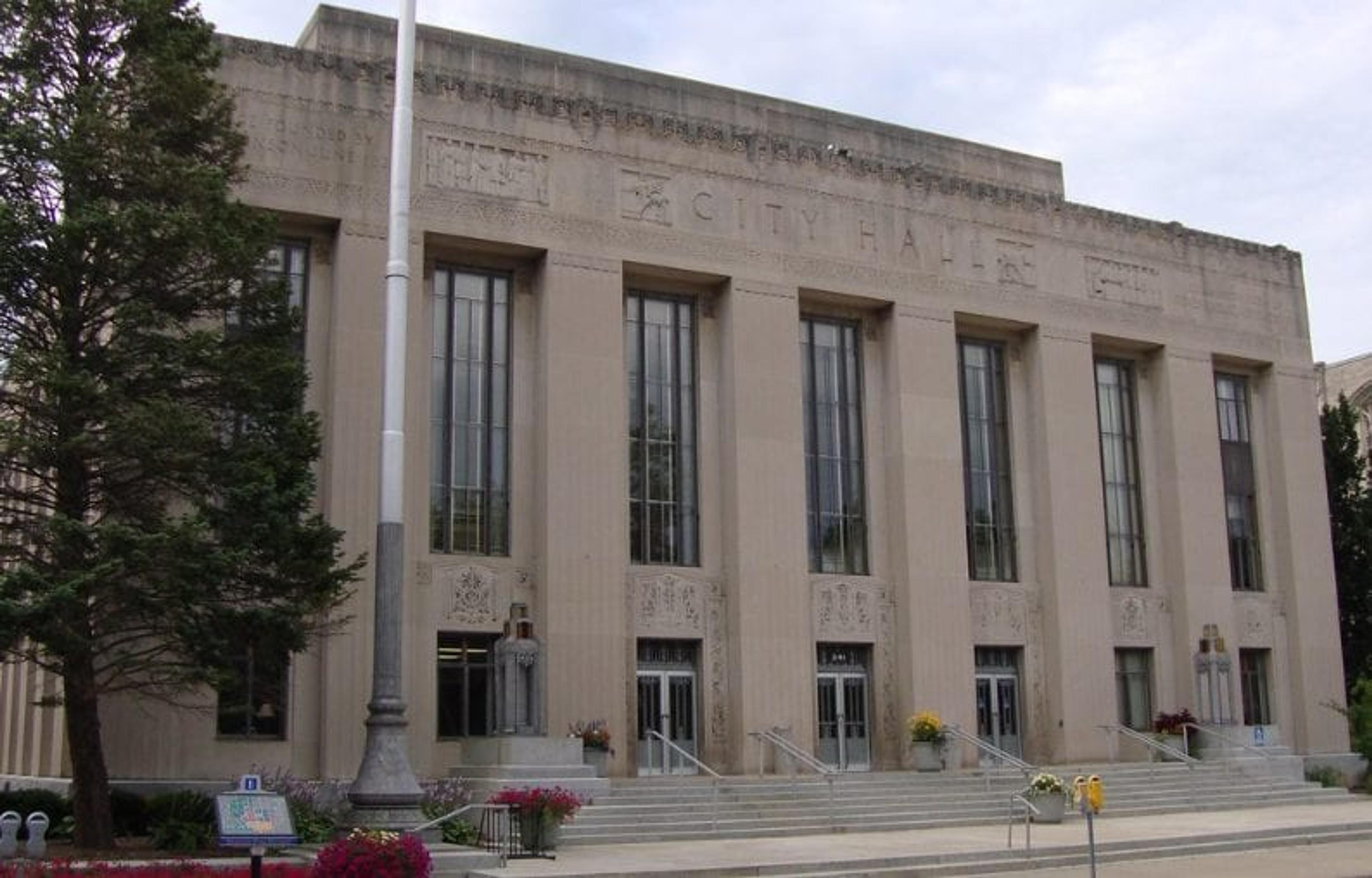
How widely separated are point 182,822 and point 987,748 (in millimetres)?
17276

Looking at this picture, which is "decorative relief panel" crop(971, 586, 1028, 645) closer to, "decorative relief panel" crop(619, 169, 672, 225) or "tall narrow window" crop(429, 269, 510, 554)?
"decorative relief panel" crop(619, 169, 672, 225)

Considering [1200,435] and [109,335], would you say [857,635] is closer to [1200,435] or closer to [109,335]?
[1200,435]

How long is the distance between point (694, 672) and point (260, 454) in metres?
13.2

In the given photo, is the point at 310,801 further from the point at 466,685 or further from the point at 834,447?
the point at 834,447

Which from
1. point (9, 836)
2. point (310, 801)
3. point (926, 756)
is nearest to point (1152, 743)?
point (926, 756)

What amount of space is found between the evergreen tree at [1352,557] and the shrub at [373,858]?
34963 mm

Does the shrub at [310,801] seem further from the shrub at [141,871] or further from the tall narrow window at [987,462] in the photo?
the tall narrow window at [987,462]

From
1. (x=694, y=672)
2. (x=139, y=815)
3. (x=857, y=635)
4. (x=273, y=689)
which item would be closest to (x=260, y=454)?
(x=273, y=689)

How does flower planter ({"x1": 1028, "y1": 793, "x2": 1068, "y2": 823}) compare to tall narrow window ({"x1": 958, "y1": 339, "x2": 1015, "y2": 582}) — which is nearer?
flower planter ({"x1": 1028, "y1": 793, "x2": 1068, "y2": 823})

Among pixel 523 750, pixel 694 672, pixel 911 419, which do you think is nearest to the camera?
pixel 523 750

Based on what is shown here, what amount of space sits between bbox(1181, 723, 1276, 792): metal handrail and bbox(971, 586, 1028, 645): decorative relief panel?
4696 mm

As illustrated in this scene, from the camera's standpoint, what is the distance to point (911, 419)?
116 ft

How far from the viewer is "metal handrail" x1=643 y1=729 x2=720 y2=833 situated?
26.6 m

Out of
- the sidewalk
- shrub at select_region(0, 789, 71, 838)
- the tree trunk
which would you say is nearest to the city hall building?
shrub at select_region(0, 789, 71, 838)
